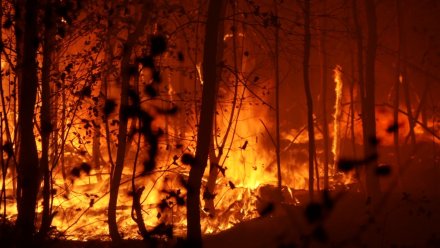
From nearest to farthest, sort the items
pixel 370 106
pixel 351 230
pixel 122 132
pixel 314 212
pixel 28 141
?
pixel 314 212, pixel 28 141, pixel 351 230, pixel 122 132, pixel 370 106

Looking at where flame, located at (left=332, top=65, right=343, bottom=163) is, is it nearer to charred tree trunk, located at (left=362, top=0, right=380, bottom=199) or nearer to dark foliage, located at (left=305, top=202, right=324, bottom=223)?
charred tree trunk, located at (left=362, top=0, right=380, bottom=199)

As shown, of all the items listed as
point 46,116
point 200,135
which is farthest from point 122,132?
point 200,135

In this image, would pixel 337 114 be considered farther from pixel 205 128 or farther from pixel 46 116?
pixel 46 116

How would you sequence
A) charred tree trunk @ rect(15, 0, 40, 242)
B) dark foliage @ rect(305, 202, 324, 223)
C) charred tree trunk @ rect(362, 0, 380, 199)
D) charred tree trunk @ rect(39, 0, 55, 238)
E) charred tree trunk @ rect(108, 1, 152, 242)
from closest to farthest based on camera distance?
dark foliage @ rect(305, 202, 324, 223), charred tree trunk @ rect(15, 0, 40, 242), charred tree trunk @ rect(39, 0, 55, 238), charred tree trunk @ rect(108, 1, 152, 242), charred tree trunk @ rect(362, 0, 380, 199)

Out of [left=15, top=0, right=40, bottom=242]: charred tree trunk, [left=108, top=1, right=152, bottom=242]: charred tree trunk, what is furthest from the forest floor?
[left=15, top=0, right=40, bottom=242]: charred tree trunk

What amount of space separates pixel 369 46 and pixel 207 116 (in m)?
7.76

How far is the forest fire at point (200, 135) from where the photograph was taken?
682 centimetres

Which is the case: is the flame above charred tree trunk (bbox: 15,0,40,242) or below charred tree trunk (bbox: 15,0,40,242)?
above

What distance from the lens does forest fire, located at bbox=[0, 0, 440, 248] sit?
6824 millimetres

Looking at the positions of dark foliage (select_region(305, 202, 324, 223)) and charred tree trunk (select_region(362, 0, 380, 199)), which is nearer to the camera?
dark foliage (select_region(305, 202, 324, 223))

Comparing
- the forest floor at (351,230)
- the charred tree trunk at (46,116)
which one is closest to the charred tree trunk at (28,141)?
the charred tree trunk at (46,116)

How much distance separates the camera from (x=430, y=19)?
25.3m

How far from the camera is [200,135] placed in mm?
7875

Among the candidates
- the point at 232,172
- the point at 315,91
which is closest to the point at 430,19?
the point at 315,91
